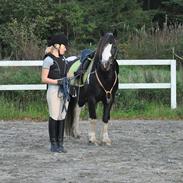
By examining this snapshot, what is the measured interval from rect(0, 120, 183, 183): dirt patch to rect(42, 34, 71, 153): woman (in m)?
0.33

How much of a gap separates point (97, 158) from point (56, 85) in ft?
4.63

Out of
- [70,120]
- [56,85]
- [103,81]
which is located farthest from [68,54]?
[56,85]

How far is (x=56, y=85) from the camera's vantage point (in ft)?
32.3

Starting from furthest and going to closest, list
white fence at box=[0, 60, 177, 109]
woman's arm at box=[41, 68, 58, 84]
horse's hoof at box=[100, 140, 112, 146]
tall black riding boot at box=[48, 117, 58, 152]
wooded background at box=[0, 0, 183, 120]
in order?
1. wooded background at box=[0, 0, 183, 120]
2. white fence at box=[0, 60, 177, 109]
3. horse's hoof at box=[100, 140, 112, 146]
4. tall black riding boot at box=[48, 117, 58, 152]
5. woman's arm at box=[41, 68, 58, 84]

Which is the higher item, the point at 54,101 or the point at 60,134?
the point at 54,101

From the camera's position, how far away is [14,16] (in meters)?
30.7

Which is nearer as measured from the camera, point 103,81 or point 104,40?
point 104,40

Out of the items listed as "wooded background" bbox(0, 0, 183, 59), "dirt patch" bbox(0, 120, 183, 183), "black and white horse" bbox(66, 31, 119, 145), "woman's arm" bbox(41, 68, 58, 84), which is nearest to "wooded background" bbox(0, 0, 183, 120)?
"wooded background" bbox(0, 0, 183, 59)

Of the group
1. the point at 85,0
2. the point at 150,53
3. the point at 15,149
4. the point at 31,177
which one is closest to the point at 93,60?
the point at 15,149

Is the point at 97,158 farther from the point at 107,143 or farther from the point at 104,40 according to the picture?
the point at 104,40

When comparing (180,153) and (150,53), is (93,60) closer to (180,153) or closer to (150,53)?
(180,153)

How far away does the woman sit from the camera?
9.82m

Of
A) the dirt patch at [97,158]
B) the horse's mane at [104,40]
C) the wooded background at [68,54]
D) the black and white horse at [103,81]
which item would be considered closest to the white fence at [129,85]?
the wooded background at [68,54]

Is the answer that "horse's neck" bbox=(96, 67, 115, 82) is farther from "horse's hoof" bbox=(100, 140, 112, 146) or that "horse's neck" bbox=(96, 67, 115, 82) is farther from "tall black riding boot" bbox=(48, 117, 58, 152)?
"tall black riding boot" bbox=(48, 117, 58, 152)
